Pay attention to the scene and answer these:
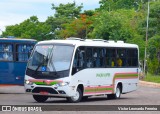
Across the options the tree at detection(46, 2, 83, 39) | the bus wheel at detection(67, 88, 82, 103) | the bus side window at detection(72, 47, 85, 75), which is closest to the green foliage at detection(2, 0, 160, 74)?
the tree at detection(46, 2, 83, 39)

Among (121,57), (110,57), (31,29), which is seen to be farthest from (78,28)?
(110,57)

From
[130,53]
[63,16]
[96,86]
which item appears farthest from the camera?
[63,16]

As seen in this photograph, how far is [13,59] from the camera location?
1261 inches

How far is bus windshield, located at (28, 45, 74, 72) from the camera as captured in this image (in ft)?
81.9

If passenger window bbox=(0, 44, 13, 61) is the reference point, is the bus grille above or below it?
below

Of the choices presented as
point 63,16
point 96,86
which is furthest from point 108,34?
point 96,86

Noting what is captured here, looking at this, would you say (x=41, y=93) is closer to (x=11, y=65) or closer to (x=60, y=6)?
(x=11, y=65)

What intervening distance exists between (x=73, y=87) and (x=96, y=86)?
2634 mm

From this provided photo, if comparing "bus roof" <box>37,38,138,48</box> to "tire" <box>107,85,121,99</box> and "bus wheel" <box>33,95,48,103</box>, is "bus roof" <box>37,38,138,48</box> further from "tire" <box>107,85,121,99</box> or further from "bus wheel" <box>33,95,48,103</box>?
"bus wheel" <box>33,95,48,103</box>

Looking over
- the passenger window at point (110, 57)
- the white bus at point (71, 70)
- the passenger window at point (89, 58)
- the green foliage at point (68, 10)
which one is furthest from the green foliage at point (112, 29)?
the passenger window at point (89, 58)

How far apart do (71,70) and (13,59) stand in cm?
768

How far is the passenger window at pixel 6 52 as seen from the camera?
31.9m

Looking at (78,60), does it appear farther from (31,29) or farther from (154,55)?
(31,29)

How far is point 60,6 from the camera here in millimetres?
102188
